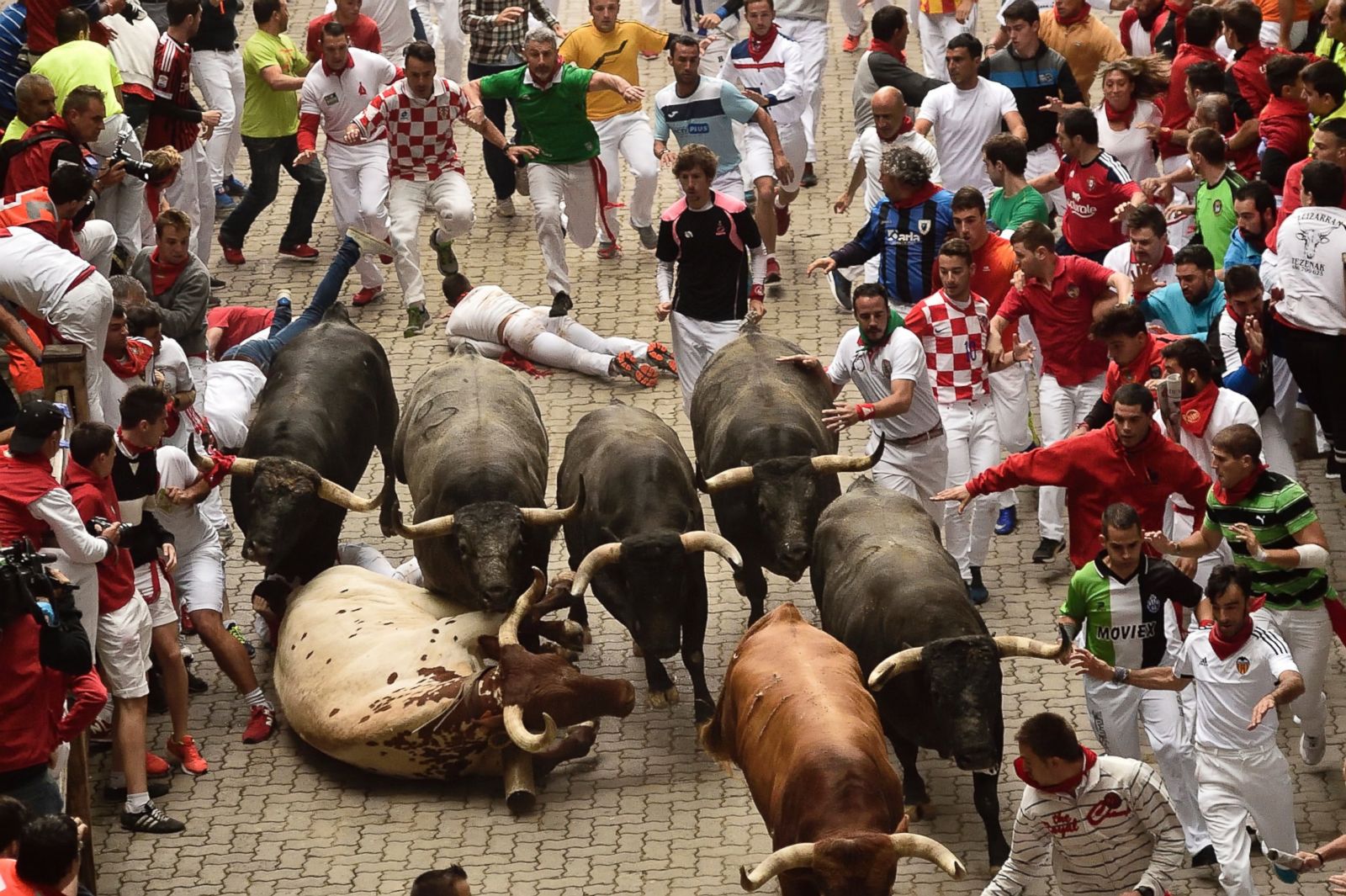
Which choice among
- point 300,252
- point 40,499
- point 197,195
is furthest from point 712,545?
point 300,252

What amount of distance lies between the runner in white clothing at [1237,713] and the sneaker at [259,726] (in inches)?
191

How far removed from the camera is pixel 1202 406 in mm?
10852

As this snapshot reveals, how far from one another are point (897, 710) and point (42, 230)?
5938 millimetres

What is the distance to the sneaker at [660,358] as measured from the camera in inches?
632

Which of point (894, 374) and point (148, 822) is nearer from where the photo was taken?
point (148, 822)

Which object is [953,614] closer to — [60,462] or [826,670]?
[826,670]

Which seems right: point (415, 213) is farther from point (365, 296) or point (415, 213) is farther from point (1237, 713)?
point (1237, 713)

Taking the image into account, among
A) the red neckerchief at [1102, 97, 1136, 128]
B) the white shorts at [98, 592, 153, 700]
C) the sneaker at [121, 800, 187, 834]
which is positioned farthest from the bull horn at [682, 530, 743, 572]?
the red neckerchief at [1102, 97, 1136, 128]

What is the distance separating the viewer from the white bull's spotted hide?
11000 mm

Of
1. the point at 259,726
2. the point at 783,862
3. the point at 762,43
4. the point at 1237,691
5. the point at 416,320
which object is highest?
the point at 783,862

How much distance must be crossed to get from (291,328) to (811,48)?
6.75 m

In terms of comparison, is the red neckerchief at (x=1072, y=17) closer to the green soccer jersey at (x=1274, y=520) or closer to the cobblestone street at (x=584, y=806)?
the cobblestone street at (x=584, y=806)

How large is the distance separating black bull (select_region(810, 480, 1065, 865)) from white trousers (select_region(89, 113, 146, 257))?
6.27m

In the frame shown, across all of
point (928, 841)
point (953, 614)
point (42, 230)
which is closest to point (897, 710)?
point (953, 614)
